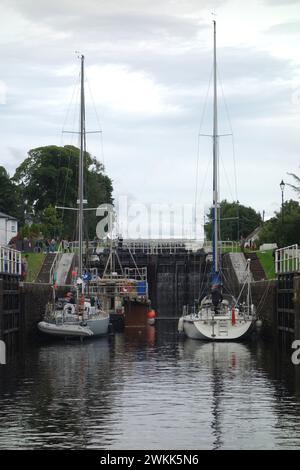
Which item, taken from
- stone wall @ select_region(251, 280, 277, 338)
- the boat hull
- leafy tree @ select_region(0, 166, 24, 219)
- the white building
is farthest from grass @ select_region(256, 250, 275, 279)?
leafy tree @ select_region(0, 166, 24, 219)

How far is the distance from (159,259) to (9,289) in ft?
131

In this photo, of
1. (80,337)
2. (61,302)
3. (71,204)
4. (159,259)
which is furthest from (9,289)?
(71,204)

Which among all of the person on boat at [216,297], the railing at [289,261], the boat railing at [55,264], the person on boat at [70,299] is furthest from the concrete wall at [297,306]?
the boat railing at [55,264]

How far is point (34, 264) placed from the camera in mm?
91250

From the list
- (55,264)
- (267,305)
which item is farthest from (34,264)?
(267,305)

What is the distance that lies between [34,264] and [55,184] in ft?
161

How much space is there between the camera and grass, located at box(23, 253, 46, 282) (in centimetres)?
8495

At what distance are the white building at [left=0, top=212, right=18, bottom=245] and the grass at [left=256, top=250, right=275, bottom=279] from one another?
4080 centimetres

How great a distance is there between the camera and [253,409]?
31.6 m

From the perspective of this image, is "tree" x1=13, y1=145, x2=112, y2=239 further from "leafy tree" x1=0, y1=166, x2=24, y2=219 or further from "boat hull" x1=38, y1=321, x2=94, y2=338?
"boat hull" x1=38, y1=321, x2=94, y2=338

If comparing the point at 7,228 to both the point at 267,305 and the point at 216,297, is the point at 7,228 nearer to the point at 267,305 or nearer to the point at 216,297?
the point at 267,305

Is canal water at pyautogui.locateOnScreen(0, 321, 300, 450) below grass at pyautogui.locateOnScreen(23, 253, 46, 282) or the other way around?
below

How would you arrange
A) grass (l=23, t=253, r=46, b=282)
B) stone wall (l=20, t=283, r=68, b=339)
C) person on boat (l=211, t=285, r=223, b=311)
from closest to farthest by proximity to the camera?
stone wall (l=20, t=283, r=68, b=339), person on boat (l=211, t=285, r=223, b=311), grass (l=23, t=253, r=46, b=282)
